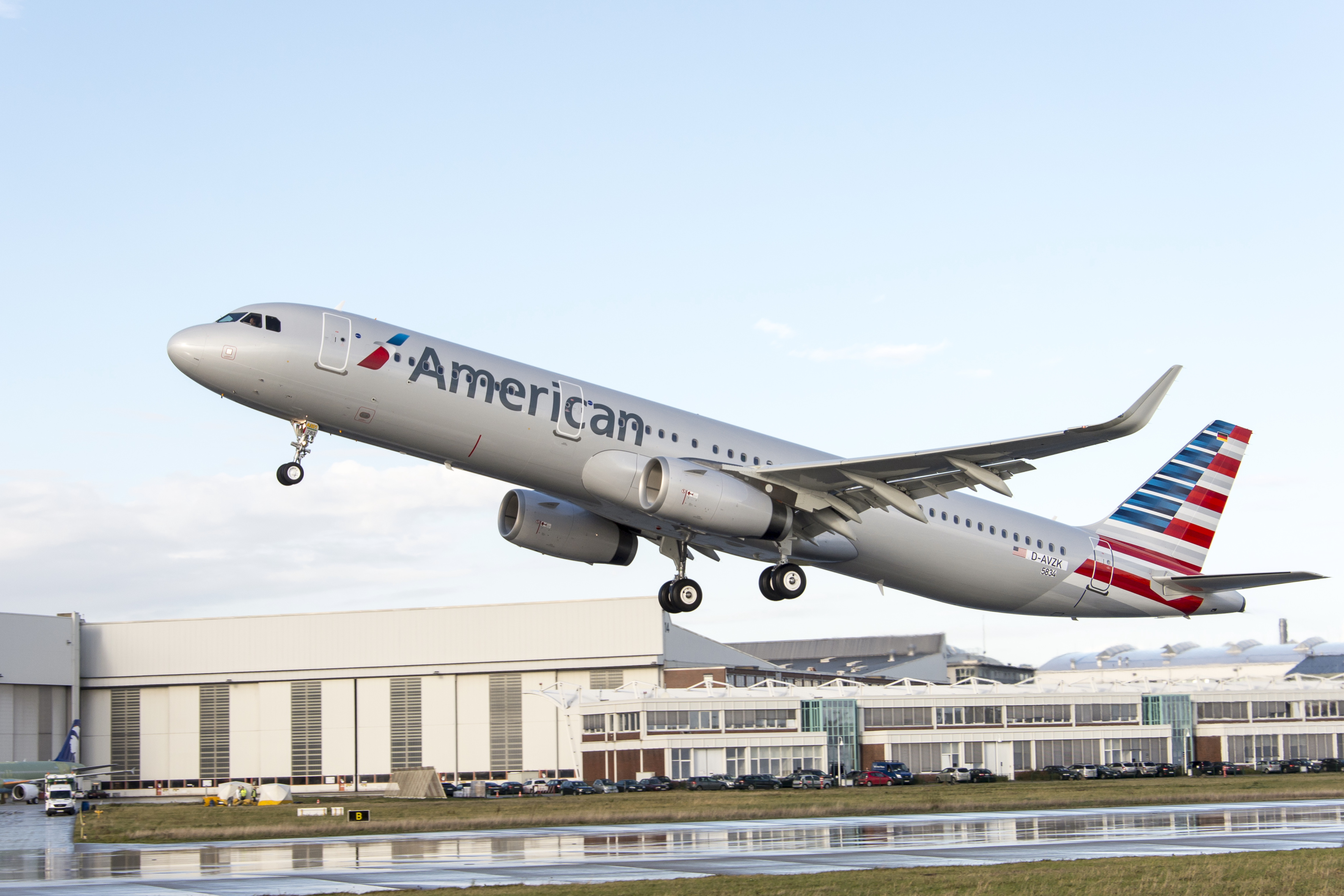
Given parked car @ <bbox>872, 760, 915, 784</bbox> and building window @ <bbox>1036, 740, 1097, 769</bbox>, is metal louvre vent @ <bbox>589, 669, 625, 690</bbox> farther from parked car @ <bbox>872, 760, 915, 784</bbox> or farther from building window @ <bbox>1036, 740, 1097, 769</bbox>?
building window @ <bbox>1036, 740, 1097, 769</bbox>

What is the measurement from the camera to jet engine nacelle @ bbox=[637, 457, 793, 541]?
3167 cm

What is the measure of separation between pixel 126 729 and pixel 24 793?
68.1 feet

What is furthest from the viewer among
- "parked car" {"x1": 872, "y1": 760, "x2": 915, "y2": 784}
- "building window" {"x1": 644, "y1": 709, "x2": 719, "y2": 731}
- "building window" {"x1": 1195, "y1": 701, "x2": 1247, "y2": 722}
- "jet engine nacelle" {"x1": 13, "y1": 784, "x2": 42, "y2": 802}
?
"building window" {"x1": 1195, "y1": 701, "x2": 1247, "y2": 722}

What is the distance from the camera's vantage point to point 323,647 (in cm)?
10556

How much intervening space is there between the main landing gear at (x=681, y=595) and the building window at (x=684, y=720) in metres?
51.0

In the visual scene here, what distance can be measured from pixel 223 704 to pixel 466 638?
20221 mm

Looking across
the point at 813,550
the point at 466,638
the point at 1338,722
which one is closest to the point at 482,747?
the point at 466,638

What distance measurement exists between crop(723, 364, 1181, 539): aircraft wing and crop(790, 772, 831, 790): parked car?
146 feet

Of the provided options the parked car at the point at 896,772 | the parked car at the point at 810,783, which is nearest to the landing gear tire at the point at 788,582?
the parked car at the point at 810,783

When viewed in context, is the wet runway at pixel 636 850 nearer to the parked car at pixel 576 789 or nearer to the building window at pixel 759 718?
the parked car at pixel 576 789

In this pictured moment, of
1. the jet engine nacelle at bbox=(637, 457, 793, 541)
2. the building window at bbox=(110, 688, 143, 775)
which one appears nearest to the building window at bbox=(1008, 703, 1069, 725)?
the jet engine nacelle at bbox=(637, 457, 793, 541)

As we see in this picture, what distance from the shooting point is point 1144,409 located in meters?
29.0

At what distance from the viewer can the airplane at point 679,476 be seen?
3000 cm

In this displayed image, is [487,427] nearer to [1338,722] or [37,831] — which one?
[37,831]
